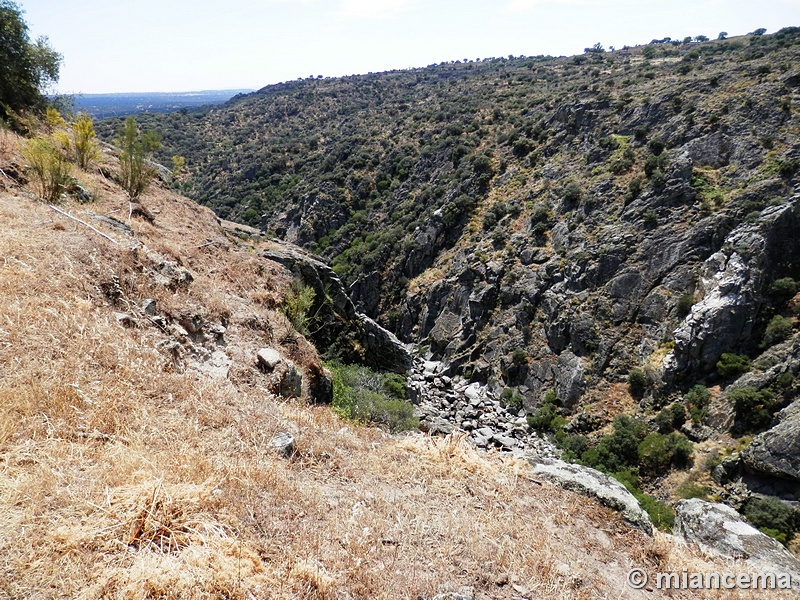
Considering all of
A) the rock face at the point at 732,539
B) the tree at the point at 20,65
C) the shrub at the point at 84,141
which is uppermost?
the tree at the point at 20,65

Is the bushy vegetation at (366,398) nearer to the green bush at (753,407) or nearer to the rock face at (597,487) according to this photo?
the rock face at (597,487)

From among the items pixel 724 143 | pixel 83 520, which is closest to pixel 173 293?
pixel 83 520

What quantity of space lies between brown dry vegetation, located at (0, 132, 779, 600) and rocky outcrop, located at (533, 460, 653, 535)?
184 millimetres

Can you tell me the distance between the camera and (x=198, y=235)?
11477mm

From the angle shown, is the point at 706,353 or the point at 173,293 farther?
the point at 706,353

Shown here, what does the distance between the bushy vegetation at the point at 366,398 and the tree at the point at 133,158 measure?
26.3 feet

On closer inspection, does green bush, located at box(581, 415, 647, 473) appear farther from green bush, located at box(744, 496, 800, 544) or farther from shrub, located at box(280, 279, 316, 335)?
shrub, located at box(280, 279, 316, 335)

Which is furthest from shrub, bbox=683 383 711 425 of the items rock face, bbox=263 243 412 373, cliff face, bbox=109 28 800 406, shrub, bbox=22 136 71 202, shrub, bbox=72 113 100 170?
shrub, bbox=72 113 100 170

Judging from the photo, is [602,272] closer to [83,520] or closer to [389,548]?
[389,548]

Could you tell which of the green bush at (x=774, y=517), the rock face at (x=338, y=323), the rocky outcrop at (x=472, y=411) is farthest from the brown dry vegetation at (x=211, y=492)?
the rocky outcrop at (x=472, y=411)

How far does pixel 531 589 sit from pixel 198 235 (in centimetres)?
1126

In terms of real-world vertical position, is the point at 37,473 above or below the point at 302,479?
above

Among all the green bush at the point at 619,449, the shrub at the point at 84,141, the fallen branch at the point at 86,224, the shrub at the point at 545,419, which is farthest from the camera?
the shrub at the point at 545,419

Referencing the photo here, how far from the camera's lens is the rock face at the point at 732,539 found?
5004 mm
